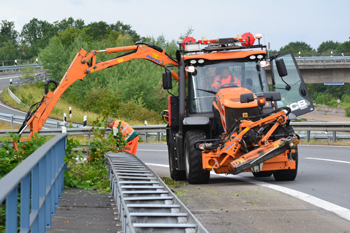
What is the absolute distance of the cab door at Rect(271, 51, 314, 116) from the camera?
432 inches

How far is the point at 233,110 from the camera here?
10023 millimetres

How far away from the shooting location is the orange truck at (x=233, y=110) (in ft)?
32.4

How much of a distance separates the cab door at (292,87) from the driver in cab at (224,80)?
871mm

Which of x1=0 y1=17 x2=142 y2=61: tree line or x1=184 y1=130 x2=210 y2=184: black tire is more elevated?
x1=0 y1=17 x2=142 y2=61: tree line

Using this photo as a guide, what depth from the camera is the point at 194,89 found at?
1128 cm

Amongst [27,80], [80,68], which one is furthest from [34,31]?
[80,68]

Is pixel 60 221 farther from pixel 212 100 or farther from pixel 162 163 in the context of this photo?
pixel 162 163

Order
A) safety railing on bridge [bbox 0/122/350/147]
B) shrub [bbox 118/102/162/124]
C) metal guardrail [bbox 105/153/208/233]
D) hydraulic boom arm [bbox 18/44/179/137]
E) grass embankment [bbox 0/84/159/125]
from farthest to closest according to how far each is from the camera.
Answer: shrub [bbox 118/102/162/124], grass embankment [bbox 0/84/159/125], safety railing on bridge [bbox 0/122/350/147], hydraulic boom arm [bbox 18/44/179/137], metal guardrail [bbox 105/153/208/233]

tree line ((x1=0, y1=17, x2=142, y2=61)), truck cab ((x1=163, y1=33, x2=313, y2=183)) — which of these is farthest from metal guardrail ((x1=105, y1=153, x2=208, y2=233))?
Answer: tree line ((x1=0, y1=17, x2=142, y2=61))

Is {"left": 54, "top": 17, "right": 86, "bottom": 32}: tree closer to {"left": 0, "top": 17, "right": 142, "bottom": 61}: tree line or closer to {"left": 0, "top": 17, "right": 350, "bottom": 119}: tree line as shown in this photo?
{"left": 0, "top": 17, "right": 142, "bottom": 61}: tree line

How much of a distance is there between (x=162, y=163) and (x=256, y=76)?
661 cm

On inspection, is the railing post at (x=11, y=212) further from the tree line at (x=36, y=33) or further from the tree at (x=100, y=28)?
the tree at (x=100, y=28)

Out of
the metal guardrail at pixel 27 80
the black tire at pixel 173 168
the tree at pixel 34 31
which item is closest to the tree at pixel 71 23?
the tree at pixel 34 31

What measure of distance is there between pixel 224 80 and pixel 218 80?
0.42 ft
